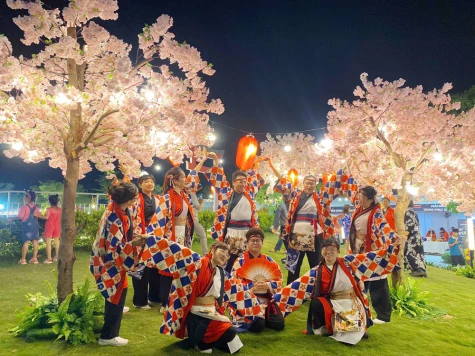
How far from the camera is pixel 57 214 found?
9070 millimetres

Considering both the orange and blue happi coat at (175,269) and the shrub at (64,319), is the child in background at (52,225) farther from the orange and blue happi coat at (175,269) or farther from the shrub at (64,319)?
the orange and blue happi coat at (175,269)

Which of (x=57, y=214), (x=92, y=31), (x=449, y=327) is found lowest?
(x=449, y=327)

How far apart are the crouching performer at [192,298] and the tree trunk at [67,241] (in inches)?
48.0

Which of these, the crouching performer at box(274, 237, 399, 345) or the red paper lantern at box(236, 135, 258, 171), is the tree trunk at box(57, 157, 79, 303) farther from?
the red paper lantern at box(236, 135, 258, 171)

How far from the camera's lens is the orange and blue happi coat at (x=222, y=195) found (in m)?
5.89

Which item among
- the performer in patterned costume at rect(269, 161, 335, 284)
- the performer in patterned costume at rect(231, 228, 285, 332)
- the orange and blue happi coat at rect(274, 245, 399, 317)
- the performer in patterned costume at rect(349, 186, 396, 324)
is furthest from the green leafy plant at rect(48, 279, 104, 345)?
the performer in patterned costume at rect(349, 186, 396, 324)

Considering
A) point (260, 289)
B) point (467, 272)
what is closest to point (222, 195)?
point (260, 289)

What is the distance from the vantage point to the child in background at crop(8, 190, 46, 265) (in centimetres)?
873

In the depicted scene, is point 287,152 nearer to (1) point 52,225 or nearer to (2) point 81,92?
(1) point 52,225

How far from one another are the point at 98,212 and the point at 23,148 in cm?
692

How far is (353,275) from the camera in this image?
183 inches

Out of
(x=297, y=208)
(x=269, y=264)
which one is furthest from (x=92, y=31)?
(x=297, y=208)

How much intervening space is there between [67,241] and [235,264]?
7.37 feet

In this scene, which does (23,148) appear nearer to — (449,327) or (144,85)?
(144,85)
